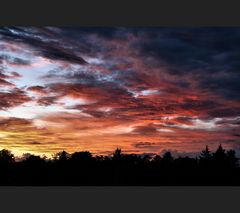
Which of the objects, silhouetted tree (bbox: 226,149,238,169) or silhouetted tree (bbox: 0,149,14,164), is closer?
silhouetted tree (bbox: 0,149,14,164)

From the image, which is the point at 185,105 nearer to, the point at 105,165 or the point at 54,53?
the point at 105,165

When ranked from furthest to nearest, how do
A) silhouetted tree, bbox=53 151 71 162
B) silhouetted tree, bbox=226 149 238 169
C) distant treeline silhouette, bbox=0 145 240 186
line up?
silhouetted tree, bbox=226 149 238 169
silhouetted tree, bbox=53 151 71 162
distant treeline silhouette, bbox=0 145 240 186

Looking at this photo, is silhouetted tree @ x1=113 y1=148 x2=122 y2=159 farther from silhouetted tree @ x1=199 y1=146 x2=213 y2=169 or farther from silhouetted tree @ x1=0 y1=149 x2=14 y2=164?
silhouetted tree @ x1=0 y1=149 x2=14 y2=164

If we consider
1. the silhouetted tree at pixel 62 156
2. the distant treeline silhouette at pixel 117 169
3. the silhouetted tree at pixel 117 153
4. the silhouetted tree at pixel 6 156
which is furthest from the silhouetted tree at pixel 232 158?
the silhouetted tree at pixel 6 156

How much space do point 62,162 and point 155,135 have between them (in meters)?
2.76

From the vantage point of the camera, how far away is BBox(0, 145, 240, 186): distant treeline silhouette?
1722 centimetres

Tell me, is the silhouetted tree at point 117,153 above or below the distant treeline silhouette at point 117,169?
above

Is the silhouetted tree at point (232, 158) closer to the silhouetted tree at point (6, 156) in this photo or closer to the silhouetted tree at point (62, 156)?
the silhouetted tree at point (62, 156)

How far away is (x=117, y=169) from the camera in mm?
17672

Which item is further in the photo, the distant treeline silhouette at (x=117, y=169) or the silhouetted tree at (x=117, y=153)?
the silhouetted tree at (x=117, y=153)

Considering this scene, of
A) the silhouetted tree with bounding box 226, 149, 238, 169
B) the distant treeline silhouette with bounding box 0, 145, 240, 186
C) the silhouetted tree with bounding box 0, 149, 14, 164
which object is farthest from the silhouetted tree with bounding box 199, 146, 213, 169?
the silhouetted tree with bounding box 0, 149, 14, 164

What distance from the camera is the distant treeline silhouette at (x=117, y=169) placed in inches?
678

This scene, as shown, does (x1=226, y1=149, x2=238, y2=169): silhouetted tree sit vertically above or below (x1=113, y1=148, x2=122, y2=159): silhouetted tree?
below

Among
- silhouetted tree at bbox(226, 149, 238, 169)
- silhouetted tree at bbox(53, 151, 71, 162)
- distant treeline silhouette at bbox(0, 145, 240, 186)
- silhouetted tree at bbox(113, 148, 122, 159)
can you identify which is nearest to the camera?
distant treeline silhouette at bbox(0, 145, 240, 186)
